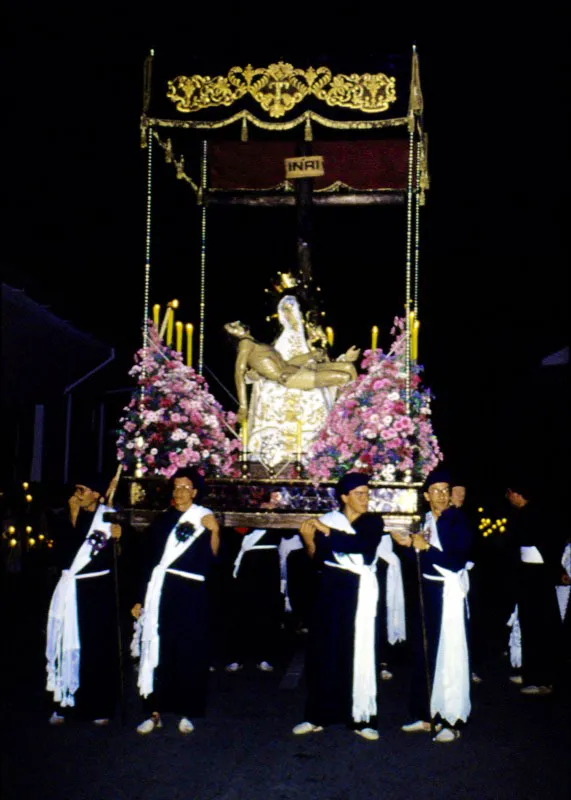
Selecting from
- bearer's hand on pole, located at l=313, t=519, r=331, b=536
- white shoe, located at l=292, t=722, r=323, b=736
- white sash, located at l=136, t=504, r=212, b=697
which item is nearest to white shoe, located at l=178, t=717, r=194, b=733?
white sash, located at l=136, t=504, r=212, b=697

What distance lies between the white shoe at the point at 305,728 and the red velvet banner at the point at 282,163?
6.31 metres

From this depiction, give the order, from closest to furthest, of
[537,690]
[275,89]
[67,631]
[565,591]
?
[67,631]
[537,690]
[275,89]
[565,591]

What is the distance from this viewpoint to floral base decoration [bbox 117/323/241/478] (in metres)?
8.36

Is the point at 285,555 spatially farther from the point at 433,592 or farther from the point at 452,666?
the point at 452,666

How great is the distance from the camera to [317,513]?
812 centimetres

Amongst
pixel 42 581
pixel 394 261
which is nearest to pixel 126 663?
pixel 42 581

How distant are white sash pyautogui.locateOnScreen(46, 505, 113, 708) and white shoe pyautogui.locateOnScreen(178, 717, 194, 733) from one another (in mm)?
799

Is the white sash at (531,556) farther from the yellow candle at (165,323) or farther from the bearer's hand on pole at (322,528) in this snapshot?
the yellow candle at (165,323)

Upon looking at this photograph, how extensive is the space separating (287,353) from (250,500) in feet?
7.09

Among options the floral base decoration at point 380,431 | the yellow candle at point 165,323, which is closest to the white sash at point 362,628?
the floral base decoration at point 380,431

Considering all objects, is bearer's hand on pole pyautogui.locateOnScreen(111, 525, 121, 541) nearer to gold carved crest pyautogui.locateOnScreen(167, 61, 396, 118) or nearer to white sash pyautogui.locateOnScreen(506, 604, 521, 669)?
white sash pyautogui.locateOnScreen(506, 604, 521, 669)

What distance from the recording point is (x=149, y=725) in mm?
6020

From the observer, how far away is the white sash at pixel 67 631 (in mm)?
6191

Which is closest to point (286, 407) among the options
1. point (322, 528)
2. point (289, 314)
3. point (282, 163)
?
point (289, 314)
